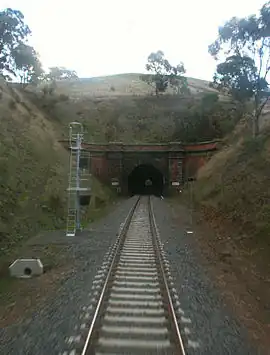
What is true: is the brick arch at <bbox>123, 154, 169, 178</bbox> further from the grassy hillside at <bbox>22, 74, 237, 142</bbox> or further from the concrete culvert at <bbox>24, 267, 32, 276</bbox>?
the concrete culvert at <bbox>24, 267, 32, 276</bbox>

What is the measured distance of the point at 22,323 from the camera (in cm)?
794

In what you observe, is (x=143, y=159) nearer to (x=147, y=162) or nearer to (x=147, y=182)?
(x=147, y=162)

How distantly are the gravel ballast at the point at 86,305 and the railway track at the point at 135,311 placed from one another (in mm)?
370

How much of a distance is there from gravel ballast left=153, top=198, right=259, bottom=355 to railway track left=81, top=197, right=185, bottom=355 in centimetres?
39

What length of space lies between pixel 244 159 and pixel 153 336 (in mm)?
21459

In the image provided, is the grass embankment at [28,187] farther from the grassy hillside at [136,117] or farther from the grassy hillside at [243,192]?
the grassy hillside at [136,117]

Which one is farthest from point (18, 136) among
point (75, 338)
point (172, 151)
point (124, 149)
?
point (75, 338)

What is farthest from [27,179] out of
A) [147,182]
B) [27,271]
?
[147,182]

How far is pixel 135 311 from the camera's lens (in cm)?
830

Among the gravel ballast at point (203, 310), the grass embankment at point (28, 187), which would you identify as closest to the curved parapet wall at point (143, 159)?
the grass embankment at point (28, 187)

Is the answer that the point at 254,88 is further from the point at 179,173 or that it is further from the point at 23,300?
the point at 23,300

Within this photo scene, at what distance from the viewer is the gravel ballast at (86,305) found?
6.86m

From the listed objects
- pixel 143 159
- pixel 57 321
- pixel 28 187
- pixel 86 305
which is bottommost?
pixel 57 321

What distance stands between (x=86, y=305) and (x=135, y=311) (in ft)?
3.81
